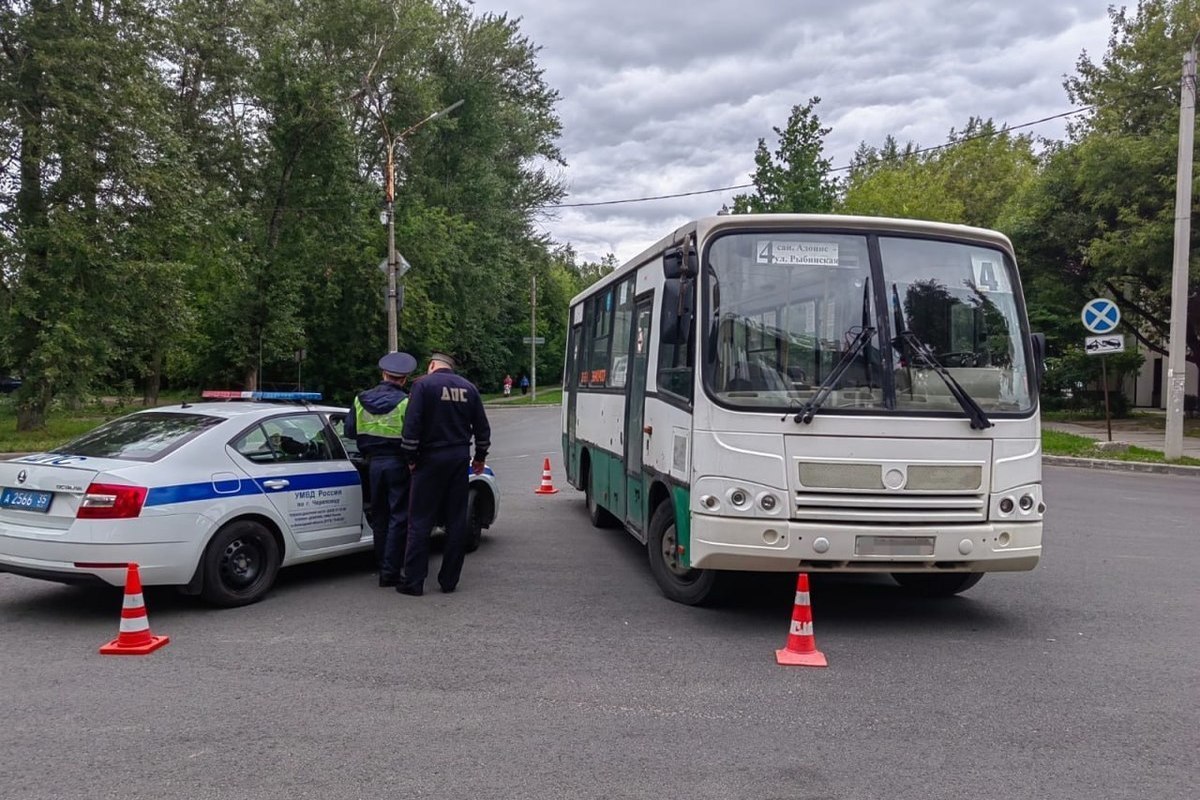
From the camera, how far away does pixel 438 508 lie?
7.06 metres

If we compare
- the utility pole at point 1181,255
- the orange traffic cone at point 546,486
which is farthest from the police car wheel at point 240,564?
the utility pole at point 1181,255

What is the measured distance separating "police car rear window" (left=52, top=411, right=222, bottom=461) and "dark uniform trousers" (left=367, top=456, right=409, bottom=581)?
49.5 inches

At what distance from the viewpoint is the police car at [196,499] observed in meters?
5.85

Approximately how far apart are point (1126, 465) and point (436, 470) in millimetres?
16192

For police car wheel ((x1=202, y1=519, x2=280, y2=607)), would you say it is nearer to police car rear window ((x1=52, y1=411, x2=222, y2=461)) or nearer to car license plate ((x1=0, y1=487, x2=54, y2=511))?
police car rear window ((x1=52, y1=411, x2=222, y2=461))

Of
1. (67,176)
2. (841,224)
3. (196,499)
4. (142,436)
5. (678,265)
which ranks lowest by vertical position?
(196,499)

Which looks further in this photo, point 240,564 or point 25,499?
point 240,564

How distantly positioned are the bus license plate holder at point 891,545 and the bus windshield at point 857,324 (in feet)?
2.74

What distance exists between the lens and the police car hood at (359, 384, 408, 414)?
23.5 ft

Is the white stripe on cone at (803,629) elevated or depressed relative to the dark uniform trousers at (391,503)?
depressed

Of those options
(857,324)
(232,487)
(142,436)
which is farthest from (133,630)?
(857,324)

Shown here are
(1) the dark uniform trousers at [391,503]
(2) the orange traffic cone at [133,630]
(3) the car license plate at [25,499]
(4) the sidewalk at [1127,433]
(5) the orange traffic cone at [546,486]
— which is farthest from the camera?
(4) the sidewalk at [1127,433]

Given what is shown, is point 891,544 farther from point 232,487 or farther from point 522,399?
point 522,399

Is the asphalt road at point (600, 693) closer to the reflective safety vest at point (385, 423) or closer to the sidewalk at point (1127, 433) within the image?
the reflective safety vest at point (385, 423)
